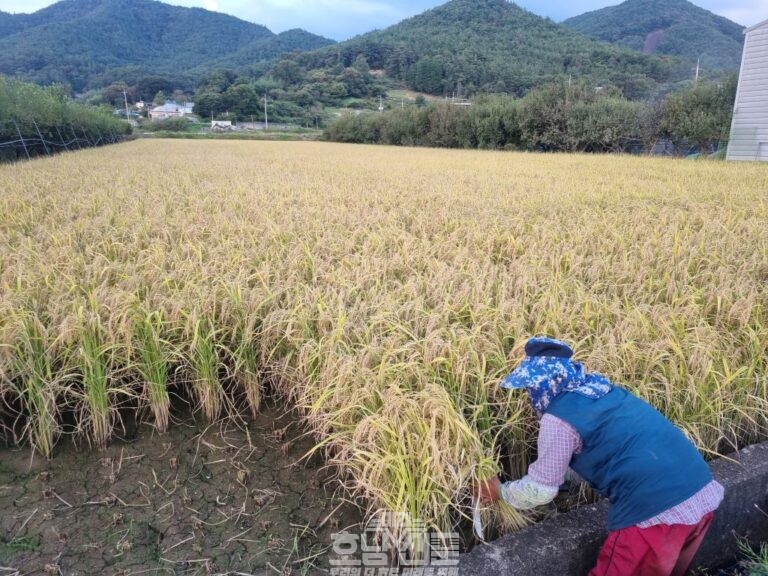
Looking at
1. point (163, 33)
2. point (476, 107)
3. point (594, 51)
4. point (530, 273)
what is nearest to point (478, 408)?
point (530, 273)

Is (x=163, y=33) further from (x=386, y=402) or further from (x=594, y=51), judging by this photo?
(x=386, y=402)

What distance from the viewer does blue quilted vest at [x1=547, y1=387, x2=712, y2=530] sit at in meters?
1.36

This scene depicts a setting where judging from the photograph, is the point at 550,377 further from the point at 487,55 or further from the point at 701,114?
the point at 487,55

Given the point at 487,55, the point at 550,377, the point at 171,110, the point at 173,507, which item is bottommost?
the point at 173,507

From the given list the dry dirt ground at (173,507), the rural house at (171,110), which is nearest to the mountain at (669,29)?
the dry dirt ground at (173,507)

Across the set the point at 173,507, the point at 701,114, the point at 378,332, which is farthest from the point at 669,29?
the point at 173,507

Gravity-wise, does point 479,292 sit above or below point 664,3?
below

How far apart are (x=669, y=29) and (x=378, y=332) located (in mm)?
68053

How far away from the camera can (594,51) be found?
50375mm

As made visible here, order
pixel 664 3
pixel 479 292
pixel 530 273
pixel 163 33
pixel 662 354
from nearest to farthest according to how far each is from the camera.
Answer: pixel 662 354 → pixel 479 292 → pixel 530 273 → pixel 664 3 → pixel 163 33

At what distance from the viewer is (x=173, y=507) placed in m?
1.75

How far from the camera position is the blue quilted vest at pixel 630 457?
1358mm

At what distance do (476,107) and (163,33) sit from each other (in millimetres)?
107438

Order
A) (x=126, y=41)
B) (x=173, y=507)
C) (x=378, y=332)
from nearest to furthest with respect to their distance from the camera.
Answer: (x=173, y=507)
(x=378, y=332)
(x=126, y=41)
